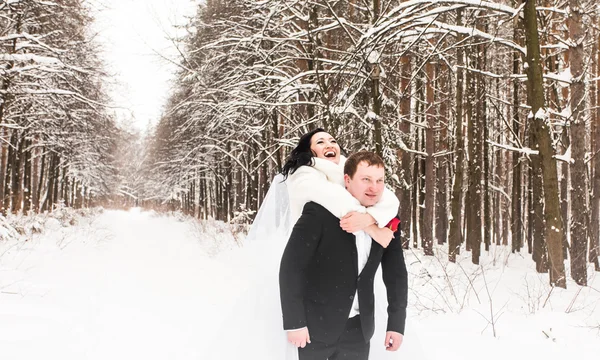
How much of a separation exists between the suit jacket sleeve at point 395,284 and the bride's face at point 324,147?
67cm

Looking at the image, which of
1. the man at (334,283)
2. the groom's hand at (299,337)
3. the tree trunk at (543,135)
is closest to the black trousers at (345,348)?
the man at (334,283)

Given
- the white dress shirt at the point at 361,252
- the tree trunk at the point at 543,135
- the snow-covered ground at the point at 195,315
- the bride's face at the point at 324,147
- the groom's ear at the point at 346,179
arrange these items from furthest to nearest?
the tree trunk at the point at 543,135, the snow-covered ground at the point at 195,315, the bride's face at the point at 324,147, the groom's ear at the point at 346,179, the white dress shirt at the point at 361,252

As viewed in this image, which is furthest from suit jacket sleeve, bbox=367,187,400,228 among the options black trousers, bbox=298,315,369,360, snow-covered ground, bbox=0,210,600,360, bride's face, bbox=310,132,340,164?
snow-covered ground, bbox=0,210,600,360

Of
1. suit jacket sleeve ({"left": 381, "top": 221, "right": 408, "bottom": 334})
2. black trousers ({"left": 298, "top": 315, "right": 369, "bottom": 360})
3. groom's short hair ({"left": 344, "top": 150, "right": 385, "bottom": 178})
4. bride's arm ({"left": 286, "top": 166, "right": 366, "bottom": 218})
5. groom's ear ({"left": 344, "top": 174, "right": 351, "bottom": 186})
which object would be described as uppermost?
groom's short hair ({"left": 344, "top": 150, "right": 385, "bottom": 178})

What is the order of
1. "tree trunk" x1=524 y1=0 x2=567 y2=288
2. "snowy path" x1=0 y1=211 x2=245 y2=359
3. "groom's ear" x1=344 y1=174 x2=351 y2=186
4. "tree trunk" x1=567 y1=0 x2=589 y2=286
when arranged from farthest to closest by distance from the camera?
1. "tree trunk" x1=567 y1=0 x2=589 y2=286
2. "tree trunk" x1=524 y1=0 x2=567 y2=288
3. "snowy path" x1=0 y1=211 x2=245 y2=359
4. "groom's ear" x1=344 y1=174 x2=351 y2=186

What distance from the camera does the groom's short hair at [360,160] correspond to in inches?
98.8

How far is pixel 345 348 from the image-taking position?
8.23 feet

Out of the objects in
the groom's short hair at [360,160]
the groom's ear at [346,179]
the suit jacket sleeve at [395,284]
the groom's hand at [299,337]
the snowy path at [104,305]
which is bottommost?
the snowy path at [104,305]

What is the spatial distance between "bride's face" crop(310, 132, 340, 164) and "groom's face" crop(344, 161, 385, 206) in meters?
0.26

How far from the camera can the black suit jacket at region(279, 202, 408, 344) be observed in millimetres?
2377

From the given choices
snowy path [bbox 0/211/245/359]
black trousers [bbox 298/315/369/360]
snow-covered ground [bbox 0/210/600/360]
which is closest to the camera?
black trousers [bbox 298/315/369/360]

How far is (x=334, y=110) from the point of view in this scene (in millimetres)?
9508

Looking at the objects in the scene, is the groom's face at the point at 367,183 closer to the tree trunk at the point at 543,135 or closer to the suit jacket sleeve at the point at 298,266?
the suit jacket sleeve at the point at 298,266

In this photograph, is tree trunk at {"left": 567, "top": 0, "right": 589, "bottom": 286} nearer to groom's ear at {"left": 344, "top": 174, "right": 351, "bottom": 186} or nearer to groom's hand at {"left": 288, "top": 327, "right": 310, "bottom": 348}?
groom's ear at {"left": 344, "top": 174, "right": 351, "bottom": 186}
